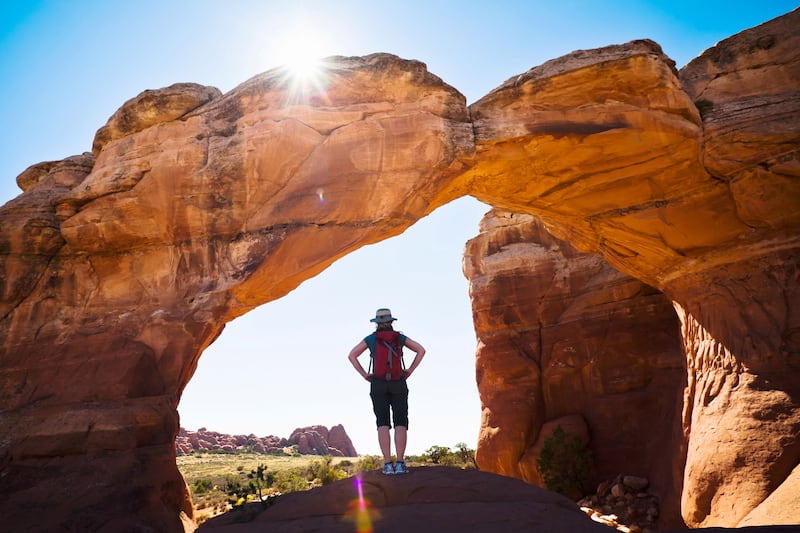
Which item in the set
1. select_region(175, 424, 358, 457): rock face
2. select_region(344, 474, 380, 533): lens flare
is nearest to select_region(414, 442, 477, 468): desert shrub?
select_region(344, 474, 380, 533): lens flare

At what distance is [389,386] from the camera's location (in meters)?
6.80

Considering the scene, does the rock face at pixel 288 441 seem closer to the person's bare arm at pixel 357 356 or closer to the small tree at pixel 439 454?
the small tree at pixel 439 454

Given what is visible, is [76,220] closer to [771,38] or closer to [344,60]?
[344,60]

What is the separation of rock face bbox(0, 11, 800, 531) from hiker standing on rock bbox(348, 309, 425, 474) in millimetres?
3910

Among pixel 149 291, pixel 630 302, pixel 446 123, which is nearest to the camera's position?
pixel 149 291

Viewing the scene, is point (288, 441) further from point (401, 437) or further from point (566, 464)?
point (401, 437)

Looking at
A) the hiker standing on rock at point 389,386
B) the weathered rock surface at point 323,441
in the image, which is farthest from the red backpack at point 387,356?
the weathered rock surface at point 323,441

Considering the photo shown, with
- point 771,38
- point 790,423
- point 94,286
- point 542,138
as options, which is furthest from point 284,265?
point 771,38

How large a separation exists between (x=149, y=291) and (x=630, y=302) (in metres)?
13.9

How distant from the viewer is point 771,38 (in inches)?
437

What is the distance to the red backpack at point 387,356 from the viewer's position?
22.5 ft

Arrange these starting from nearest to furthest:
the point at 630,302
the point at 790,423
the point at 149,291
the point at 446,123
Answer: the point at 790,423 < the point at 149,291 < the point at 446,123 < the point at 630,302

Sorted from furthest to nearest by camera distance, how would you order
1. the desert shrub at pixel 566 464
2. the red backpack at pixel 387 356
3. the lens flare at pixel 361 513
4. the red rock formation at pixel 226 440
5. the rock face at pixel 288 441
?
the rock face at pixel 288 441
the red rock formation at pixel 226 440
the desert shrub at pixel 566 464
the red backpack at pixel 387 356
the lens flare at pixel 361 513

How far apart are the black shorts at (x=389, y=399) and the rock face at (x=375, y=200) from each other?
13.5 ft
